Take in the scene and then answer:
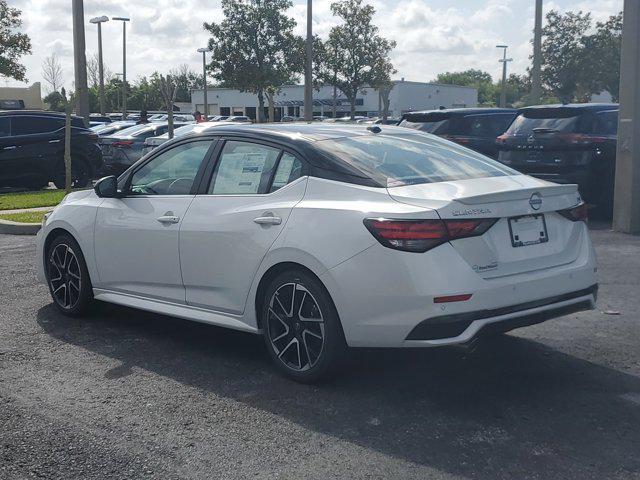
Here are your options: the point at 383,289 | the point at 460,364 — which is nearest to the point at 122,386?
the point at 383,289

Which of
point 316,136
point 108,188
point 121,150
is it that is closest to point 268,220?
point 316,136

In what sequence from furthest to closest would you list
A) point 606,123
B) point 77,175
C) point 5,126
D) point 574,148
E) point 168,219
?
point 77,175, point 5,126, point 606,123, point 574,148, point 168,219

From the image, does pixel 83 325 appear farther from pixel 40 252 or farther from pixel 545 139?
pixel 545 139

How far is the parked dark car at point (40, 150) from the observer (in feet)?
58.7

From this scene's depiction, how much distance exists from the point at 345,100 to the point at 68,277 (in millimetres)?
52893

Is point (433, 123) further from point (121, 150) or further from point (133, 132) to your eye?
point (133, 132)

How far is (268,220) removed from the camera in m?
5.20

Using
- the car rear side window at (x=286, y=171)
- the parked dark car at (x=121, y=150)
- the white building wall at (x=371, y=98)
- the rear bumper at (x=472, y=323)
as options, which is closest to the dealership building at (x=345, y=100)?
the white building wall at (x=371, y=98)

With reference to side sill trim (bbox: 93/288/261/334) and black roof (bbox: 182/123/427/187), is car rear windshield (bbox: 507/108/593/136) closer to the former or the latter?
black roof (bbox: 182/123/427/187)

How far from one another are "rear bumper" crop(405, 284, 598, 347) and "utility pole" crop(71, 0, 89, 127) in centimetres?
1690

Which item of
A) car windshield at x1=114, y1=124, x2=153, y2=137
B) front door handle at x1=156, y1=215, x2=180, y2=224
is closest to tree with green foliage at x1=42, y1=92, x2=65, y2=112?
car windshield at x1=114, y1=124, x2=153, y2=137

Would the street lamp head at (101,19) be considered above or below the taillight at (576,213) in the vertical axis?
above

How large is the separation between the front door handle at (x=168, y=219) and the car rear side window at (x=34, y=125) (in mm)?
13324

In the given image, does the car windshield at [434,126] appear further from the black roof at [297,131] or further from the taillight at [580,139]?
the black roof at [297,131]
